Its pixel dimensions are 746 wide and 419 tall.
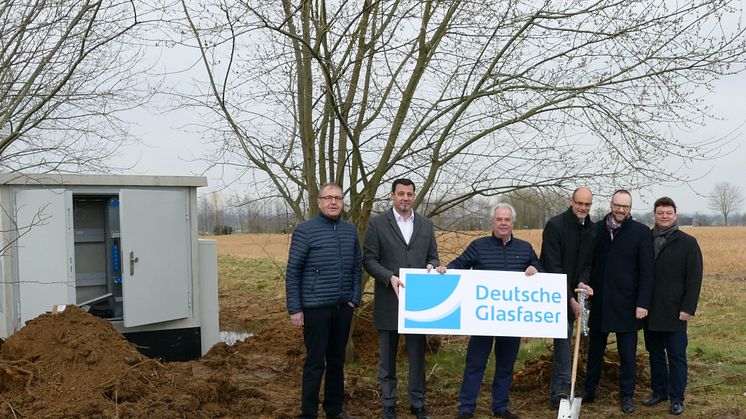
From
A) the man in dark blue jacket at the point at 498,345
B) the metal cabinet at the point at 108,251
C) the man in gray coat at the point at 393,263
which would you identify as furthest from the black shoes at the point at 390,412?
the metal cabinet at the point at 108,251

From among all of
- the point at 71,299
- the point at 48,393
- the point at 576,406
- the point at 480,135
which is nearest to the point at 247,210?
the point at 71,299

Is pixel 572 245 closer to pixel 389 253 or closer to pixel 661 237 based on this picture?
pixel 661 237

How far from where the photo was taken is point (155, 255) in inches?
344

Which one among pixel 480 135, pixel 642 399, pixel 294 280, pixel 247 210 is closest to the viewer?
pixel 294 280

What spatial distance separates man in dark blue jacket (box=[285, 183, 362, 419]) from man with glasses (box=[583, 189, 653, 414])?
214 cm

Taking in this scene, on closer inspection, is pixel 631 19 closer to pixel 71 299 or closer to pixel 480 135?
pixel 480 135

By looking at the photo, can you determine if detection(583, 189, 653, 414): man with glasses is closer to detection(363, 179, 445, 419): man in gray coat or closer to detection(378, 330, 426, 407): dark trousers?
detection(363, 179, 445, 419): man in gray coat

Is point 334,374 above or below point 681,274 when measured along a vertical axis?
below

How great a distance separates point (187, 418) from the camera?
5945 millimetres

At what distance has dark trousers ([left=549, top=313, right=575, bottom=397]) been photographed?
656 cm

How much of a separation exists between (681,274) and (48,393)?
5365 millimetres

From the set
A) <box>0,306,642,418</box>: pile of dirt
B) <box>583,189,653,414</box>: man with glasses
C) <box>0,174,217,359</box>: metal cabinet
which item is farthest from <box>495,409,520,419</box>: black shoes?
<box>0,174,217,359</box>: metal cabinet

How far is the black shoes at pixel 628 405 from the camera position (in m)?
6.53

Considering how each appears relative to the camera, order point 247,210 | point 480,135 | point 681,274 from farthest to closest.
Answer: point 247,210 < point 480,135 < point 681,274
